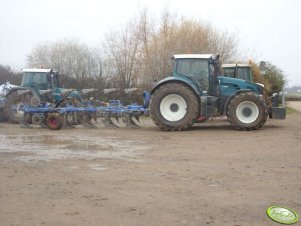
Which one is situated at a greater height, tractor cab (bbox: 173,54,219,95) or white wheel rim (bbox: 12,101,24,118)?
tractor cab (bbox: 173,54,219,95)

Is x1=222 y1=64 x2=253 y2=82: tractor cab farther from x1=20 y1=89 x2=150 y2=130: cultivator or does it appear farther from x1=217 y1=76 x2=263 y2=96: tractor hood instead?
x1=20 y1=89 x2=150 y2=130: cultivator

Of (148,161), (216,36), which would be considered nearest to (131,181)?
(148,161)

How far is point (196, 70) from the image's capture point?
48.9ft

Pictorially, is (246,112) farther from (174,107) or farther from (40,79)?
(40,79)

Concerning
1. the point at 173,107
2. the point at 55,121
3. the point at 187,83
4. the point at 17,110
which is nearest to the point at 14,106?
the point at 17,110

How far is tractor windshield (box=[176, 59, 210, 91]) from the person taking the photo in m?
14.8

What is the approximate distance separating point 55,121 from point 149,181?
981 centimetres

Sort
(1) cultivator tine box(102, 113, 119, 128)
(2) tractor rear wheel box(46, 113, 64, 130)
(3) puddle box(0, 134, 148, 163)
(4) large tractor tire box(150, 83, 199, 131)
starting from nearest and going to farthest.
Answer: (3) puddle box(0, 134, 148, 163) < (4) large tractor tire box(150, 83, 199, 131) < (2) tractor rear wheel box(46, 113, 64, 130) < (1) cultivator tine box(102, 113, 119, 128)

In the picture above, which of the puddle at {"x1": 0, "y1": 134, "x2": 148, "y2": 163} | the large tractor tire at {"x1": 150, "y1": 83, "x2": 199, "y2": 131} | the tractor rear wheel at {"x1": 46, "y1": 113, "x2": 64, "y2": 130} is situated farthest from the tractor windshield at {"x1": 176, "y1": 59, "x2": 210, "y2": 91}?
the tractor rear wheel at {"x1": 46, "y1": 113, "x2": 64, "y2": 130}

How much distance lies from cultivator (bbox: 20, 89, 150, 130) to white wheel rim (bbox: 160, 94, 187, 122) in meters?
0.84

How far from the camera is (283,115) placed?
14570 millimetres

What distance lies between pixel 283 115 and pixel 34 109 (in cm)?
880

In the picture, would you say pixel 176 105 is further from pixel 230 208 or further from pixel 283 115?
pixel 230 208

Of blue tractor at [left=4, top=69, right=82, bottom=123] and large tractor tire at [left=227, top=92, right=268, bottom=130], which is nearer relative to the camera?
large tractor tire at [left=227, top=92, right=268, bottom=130]
